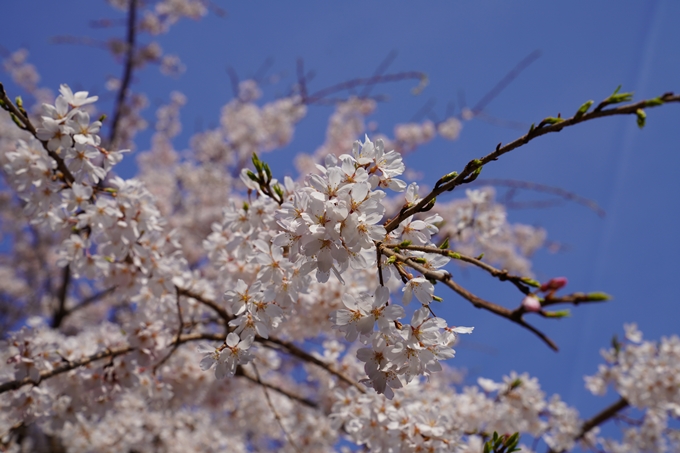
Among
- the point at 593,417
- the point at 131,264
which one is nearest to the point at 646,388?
the point at 593,417

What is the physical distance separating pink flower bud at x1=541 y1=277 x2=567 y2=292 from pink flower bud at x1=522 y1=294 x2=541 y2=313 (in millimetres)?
47

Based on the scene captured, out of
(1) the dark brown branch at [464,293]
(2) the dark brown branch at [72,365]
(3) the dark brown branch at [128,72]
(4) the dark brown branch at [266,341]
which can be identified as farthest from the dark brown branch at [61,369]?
(3) the dark brown branch at [128,72]

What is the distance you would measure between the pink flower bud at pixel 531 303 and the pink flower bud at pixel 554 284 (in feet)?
0.15

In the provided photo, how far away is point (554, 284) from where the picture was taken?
1.31 metres

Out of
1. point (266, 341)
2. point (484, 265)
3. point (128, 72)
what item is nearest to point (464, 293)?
point (484, 265)

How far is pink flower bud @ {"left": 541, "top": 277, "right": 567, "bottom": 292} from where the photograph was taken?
1.29 meters

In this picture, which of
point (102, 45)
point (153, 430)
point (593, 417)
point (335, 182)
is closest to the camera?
point (335, 182)

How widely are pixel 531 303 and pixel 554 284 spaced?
0.33ft

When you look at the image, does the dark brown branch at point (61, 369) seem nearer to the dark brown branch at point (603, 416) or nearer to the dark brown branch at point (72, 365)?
the dark brown branch at point (72, 365)

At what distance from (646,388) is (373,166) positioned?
15.7 feet

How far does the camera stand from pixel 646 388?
452cm

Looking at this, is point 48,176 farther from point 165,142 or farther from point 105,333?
point 165,142

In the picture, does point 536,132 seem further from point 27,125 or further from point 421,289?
point 27,125

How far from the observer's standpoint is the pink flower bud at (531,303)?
1288 mm
